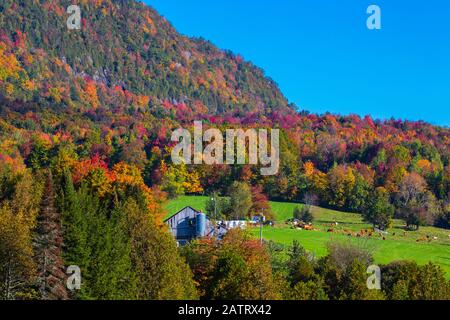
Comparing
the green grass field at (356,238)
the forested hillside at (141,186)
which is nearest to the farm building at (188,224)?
the forested hillside at (141,186)

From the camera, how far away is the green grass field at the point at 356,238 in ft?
239

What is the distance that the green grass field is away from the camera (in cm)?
7288

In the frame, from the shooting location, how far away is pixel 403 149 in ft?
493

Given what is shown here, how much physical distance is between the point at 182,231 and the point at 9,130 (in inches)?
3074

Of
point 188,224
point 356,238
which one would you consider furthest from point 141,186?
point 356,238

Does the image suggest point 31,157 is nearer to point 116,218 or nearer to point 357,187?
point 357,187

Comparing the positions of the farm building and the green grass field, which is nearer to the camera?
the green grass field

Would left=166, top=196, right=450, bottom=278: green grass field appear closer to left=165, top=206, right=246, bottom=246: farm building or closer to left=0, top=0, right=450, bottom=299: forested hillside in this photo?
left=0, top=0, right=450, bottom=299: forested hillside

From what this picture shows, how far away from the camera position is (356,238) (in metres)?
81.7

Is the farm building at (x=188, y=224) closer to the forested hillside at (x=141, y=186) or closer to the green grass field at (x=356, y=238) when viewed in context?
the forested hillside at (x=141, y=186)

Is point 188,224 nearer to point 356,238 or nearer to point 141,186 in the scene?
point 141,186

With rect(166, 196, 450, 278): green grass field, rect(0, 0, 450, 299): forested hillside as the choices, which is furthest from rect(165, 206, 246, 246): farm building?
rect(166, 196, 450, 278): green grass field

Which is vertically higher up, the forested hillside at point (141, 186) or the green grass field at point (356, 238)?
the forested hillside at point (141, 186)

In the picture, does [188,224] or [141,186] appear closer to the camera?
[141,186]
